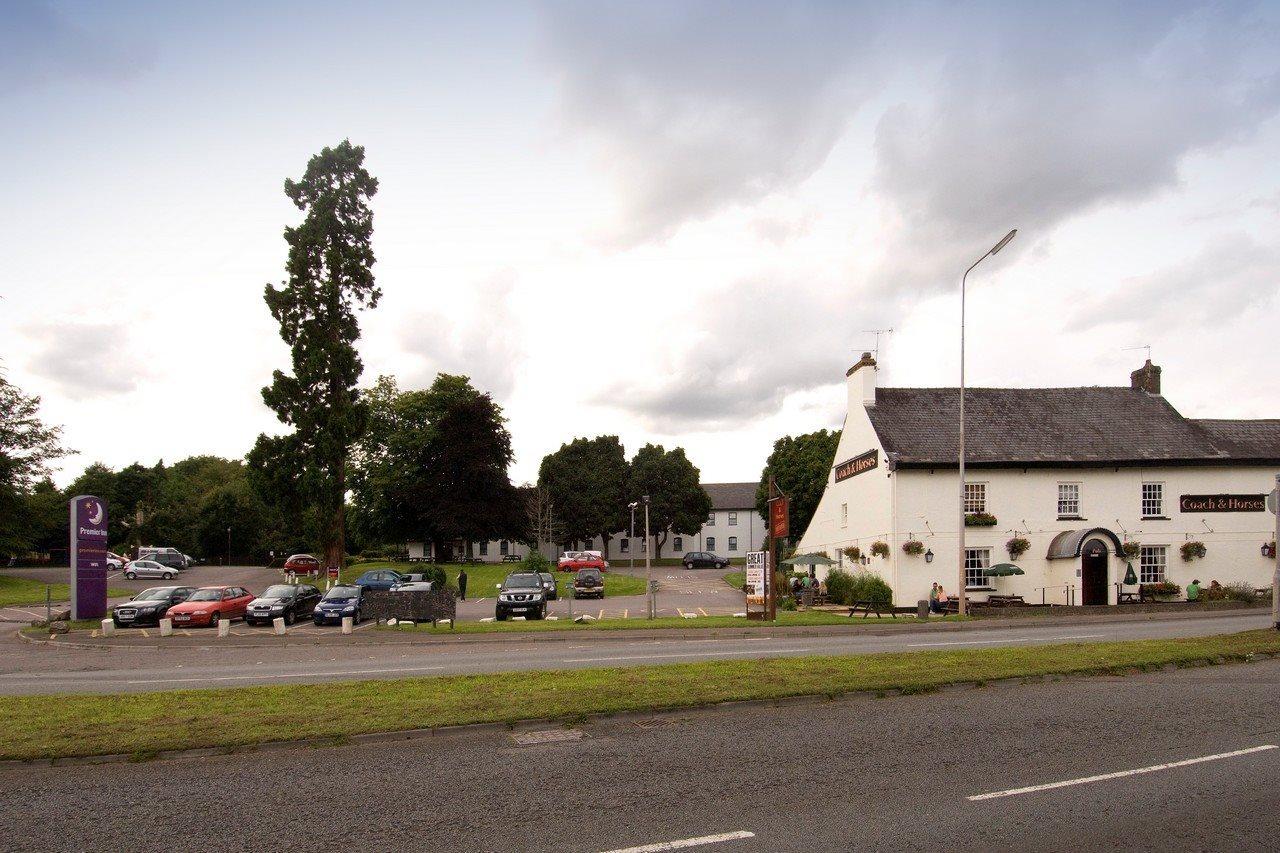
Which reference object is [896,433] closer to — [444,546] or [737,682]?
[737,682]

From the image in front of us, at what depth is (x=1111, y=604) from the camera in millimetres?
36031

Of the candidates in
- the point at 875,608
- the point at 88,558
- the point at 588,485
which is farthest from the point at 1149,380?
the point at 588,485

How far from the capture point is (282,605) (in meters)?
31.6

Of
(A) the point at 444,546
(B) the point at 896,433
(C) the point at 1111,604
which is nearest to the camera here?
Result: (C) the point at 1111,604

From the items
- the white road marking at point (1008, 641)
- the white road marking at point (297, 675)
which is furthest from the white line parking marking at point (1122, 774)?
the white road marking at point (297, 675)

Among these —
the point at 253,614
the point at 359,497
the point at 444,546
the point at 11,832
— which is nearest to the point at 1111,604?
the point at 253,614

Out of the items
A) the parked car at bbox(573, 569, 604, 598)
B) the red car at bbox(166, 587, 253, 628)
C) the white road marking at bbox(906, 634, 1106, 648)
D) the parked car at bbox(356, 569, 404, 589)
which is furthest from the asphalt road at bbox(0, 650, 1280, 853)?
the parked car at bbox(573, 569, 604, 598)

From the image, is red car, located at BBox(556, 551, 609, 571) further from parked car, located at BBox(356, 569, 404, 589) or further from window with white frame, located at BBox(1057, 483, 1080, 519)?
window with white frame, located at BBox(1057, 483, 1080, 519)

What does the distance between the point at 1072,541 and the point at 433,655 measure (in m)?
27.5

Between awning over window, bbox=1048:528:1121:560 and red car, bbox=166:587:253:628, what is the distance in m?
32.3

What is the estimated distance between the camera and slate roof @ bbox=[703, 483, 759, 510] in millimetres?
108562

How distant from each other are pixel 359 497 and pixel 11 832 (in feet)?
234

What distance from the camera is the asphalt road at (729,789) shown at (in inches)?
253

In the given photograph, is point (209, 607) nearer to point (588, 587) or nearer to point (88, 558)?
point (88, 558)
